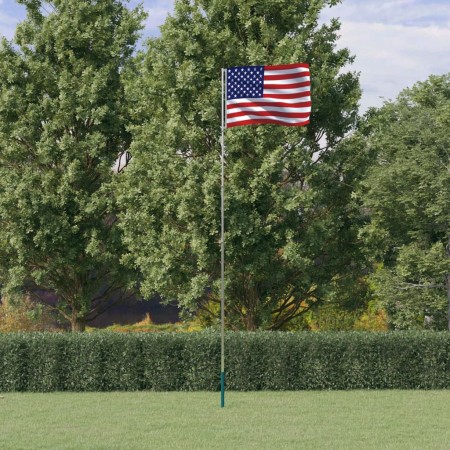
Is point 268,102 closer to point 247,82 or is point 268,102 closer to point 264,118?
point 264,118

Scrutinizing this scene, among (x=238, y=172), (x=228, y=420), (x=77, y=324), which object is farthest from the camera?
(x=77, y=324)

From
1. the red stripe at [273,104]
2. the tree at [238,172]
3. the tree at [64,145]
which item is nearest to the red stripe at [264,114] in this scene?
the red stripe at [273,104]

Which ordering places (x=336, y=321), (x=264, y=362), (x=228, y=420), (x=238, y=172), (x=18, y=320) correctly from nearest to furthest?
(x=228, y=420) < (x=264, y=362) < (x=238, y=172) < (x=336, y=321) < (x=18, y=320)

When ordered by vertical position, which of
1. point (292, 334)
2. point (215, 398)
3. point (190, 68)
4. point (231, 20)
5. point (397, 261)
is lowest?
point (215, 398)

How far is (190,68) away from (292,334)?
7.41m

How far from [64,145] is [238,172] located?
6.70 meters

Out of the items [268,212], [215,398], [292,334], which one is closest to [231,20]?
[268,212]

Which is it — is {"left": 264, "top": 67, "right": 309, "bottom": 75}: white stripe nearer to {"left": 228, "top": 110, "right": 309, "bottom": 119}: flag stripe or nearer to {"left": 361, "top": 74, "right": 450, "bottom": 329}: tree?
{"left": 228, "top": 110, "right": 309, "bottom": 119}: flag stripe

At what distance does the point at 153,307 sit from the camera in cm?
4900

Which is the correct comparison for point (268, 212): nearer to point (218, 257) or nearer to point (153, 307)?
point (218, 257)

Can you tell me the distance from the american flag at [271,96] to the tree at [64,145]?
934cm

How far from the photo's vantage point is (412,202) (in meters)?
22.8

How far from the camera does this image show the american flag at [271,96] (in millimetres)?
17188

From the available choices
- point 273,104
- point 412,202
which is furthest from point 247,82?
point 412,202
